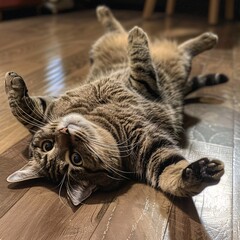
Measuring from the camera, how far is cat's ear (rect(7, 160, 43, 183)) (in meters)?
1.20

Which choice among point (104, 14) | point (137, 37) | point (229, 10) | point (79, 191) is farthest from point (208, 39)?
point (229, 10)

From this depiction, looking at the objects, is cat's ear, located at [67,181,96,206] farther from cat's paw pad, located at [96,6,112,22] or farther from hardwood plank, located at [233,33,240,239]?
cat's paw pad, located at [96,6,112,22]

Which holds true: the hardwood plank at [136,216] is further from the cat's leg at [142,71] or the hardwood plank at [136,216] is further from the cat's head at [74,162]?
the cat's leg at [142,71]

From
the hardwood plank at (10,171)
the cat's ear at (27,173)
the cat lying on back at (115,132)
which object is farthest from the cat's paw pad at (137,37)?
the cat's ear at (27,173)

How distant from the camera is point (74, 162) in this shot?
3.95 ft

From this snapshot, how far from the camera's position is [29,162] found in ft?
4.11

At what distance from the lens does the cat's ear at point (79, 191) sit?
3.80 feet

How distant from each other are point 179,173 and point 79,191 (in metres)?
0.33

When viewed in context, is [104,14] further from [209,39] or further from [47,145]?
[47,145]

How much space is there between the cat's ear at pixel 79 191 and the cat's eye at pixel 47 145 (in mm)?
148

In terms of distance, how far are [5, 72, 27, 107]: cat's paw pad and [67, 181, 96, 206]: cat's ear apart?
A: 441 millimetres

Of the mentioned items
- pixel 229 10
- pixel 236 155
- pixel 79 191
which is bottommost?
pixel 229 10

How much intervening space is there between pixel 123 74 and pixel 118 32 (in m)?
0.79

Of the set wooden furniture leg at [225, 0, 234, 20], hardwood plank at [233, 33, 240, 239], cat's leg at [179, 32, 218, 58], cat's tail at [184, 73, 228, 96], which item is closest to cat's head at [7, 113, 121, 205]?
hardwood plank at [233, 33, 240, 239]
